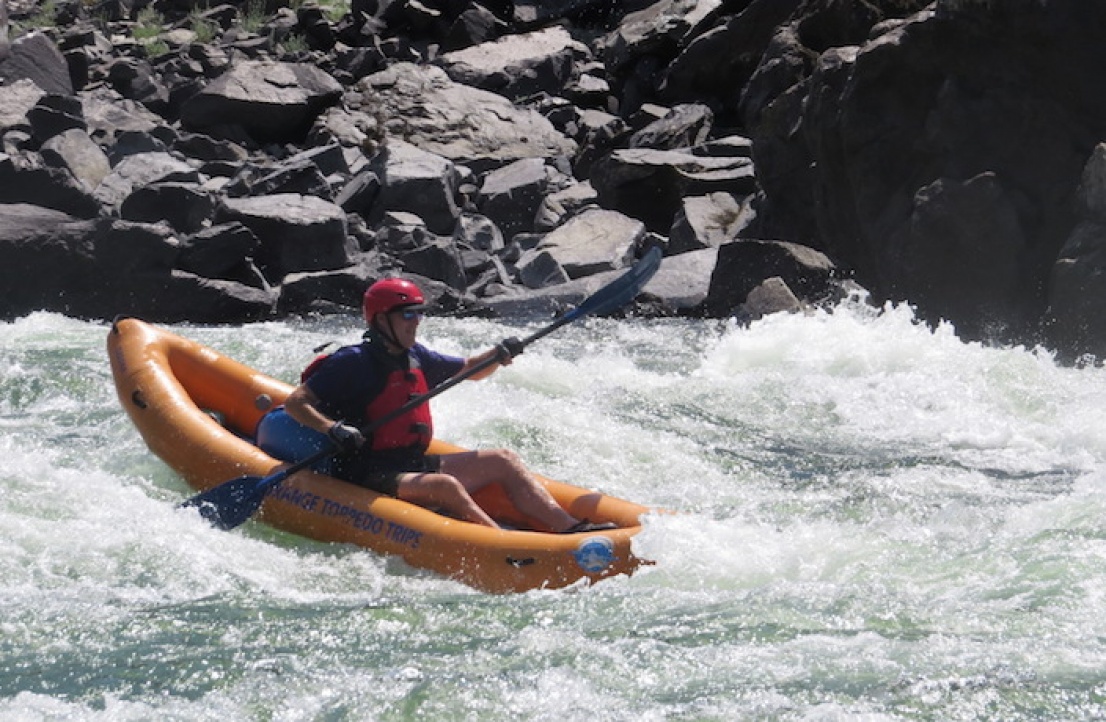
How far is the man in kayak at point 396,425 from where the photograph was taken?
19.1 feet

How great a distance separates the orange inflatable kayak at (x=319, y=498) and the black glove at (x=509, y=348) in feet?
1.73

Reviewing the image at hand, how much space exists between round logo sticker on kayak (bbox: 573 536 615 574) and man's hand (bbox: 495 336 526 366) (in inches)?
42.8

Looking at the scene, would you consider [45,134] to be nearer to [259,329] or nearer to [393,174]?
[393,174]

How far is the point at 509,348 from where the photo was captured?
6.22 m

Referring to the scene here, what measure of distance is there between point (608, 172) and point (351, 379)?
9.04 metres

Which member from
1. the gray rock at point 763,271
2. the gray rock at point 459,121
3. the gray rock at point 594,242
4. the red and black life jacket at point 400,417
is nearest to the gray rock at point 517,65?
the gray rock at point 459,121

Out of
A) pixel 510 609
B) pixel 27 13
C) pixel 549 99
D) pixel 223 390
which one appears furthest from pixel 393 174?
pixel 27 13

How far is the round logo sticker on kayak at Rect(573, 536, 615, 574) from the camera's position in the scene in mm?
5348

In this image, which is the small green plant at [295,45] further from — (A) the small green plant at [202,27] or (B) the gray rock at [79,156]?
(B) the gray rock at [79,156]

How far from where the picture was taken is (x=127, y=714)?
4090 millimetres

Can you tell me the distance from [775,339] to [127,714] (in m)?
6.78

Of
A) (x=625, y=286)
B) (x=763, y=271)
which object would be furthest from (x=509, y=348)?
(x=763, y=271)

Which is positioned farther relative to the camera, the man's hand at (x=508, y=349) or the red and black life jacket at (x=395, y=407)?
the man's hand at (x=508, y=349)

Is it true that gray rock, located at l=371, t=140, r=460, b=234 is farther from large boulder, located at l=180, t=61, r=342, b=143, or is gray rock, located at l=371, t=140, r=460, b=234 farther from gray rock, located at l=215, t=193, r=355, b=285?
large boulder, located at l=180, t=61, r=342, b=143
